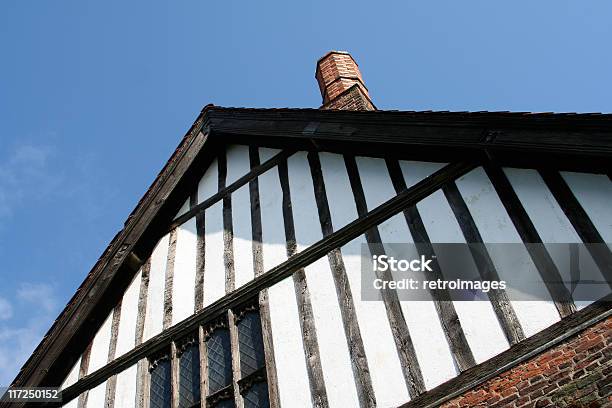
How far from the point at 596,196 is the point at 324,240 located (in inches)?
107

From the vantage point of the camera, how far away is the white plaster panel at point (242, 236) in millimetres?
7000

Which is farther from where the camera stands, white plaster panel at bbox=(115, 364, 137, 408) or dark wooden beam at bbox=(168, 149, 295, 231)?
dark wooden beam at bbox=(168, 149, 295, 231)

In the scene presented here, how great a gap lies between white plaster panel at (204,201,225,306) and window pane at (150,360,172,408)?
2.80 feet

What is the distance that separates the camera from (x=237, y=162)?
869 cm

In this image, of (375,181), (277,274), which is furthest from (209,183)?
(375,181)

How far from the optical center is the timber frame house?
198 inches

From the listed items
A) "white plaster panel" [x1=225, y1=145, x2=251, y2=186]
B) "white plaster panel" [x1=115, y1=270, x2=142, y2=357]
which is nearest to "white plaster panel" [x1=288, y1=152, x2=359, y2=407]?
"white plaster panel" [x1=225, y1=145, x2=251, y2=186]

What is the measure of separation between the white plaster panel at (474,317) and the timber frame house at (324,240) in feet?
0.06

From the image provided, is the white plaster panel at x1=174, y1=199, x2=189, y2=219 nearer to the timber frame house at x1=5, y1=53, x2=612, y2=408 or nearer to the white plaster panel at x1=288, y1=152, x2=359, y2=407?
the timber frame house at x1=5, y1=53, x2=612, y2=408

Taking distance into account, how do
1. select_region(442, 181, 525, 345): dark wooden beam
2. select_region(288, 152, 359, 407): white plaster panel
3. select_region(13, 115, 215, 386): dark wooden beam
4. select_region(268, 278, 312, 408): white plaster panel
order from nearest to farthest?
select_region(442, 181, 525, 345): dark wooden beam < select_region(288, 152, 359, 407): white plaster panel < select_region(268, 278, 312, 408): white plaster panel < select_region(13, 115, 215, 386): dark wooden beam

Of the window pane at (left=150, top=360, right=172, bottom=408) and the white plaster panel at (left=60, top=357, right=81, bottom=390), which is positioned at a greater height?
the white plaster panel at (left=60, top=357, right=81, bottom=390)

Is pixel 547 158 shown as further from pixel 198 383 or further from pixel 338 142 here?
pixel 198 383

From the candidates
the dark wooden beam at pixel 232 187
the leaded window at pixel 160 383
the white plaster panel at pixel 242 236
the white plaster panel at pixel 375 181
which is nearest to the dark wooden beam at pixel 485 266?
the white plaster panel at pixel 375 181

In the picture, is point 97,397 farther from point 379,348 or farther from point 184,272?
point 379,348
